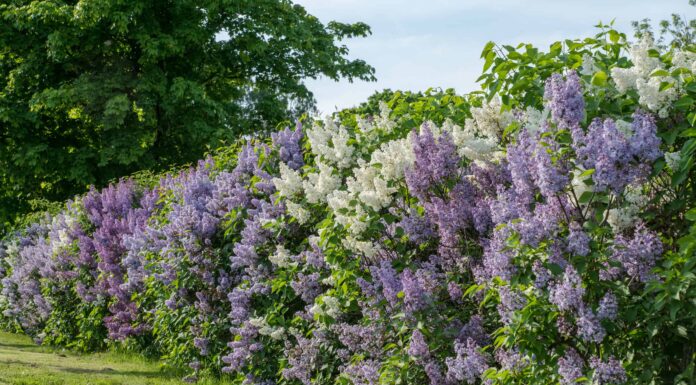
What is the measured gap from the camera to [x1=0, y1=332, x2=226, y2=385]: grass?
9.21m

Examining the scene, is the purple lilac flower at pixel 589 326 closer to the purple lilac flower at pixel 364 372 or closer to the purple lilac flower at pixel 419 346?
the purple lilac flower at pixel 419 346

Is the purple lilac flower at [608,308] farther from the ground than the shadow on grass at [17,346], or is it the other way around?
the purple lilac flower at [608,308]

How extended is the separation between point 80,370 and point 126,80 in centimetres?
1600

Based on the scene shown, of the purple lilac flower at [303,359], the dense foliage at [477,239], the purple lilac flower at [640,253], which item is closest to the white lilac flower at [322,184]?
the dense foliage at [477,239]

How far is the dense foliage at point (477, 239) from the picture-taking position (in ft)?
12.4

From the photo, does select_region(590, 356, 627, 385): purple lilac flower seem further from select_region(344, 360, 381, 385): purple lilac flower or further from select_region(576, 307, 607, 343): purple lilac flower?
select_region(344, 360, 381, 385): purple lilac flower

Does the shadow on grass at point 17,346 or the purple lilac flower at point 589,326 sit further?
the shadow on grass at point 17,346

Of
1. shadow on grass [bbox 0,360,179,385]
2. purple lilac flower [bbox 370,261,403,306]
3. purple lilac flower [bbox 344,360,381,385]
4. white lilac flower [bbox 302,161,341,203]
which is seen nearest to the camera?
purple lilac flower [bbox 370,261,403,306]

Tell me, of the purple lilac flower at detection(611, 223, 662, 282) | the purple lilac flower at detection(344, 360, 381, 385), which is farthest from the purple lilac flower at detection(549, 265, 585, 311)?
the purple lilac flower at detection(344, 360, 381, 385)

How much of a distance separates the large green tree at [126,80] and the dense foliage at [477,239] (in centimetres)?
1635

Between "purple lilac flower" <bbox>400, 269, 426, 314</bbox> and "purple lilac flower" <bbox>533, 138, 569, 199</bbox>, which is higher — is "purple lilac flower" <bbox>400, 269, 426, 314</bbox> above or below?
below

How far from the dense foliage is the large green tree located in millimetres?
16354

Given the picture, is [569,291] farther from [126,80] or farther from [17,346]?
[126,80]

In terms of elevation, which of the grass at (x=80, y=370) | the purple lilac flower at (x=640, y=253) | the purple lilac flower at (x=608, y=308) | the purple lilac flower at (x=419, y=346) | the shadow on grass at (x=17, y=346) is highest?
the purple lilac flower at (x=640, y=253)
